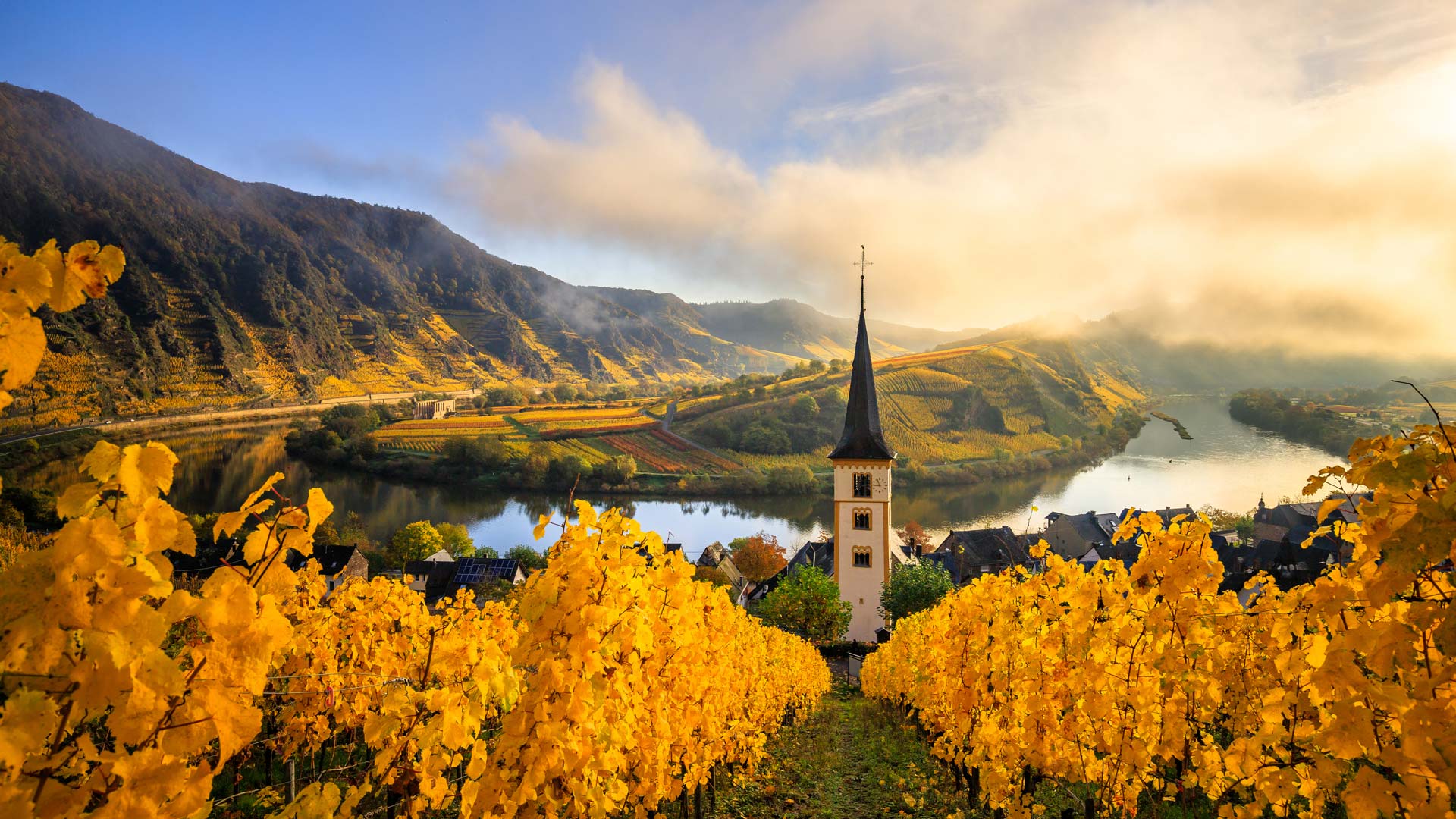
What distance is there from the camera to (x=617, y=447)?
92.9 metres

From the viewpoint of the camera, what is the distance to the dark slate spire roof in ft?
97.9

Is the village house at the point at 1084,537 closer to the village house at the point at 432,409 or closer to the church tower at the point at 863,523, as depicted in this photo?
the church tower at the point at 863,523

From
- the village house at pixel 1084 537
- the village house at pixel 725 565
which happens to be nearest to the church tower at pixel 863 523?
the village house at pixel 725 565

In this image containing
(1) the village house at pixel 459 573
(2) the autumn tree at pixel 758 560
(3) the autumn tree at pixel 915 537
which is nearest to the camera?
(1) the village house at pixel 459 573

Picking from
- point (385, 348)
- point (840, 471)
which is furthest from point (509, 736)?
point (385, 348)

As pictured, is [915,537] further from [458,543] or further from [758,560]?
[458,543]

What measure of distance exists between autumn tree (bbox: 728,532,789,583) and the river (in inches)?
234

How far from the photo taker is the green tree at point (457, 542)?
4484cm

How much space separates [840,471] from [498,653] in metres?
26.9

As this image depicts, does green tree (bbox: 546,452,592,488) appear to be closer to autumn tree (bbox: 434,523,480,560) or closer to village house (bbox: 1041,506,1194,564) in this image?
autumn tree (bbox: 434,523,480,560)

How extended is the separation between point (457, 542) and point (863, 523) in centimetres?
Result: 3006

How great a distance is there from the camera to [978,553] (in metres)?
41.5

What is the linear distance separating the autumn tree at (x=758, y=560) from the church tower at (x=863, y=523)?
13.6 meters

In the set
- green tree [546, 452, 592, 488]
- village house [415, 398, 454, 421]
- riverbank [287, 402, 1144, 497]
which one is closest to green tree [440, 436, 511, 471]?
riverbank [287, 402, 1144, 497]
